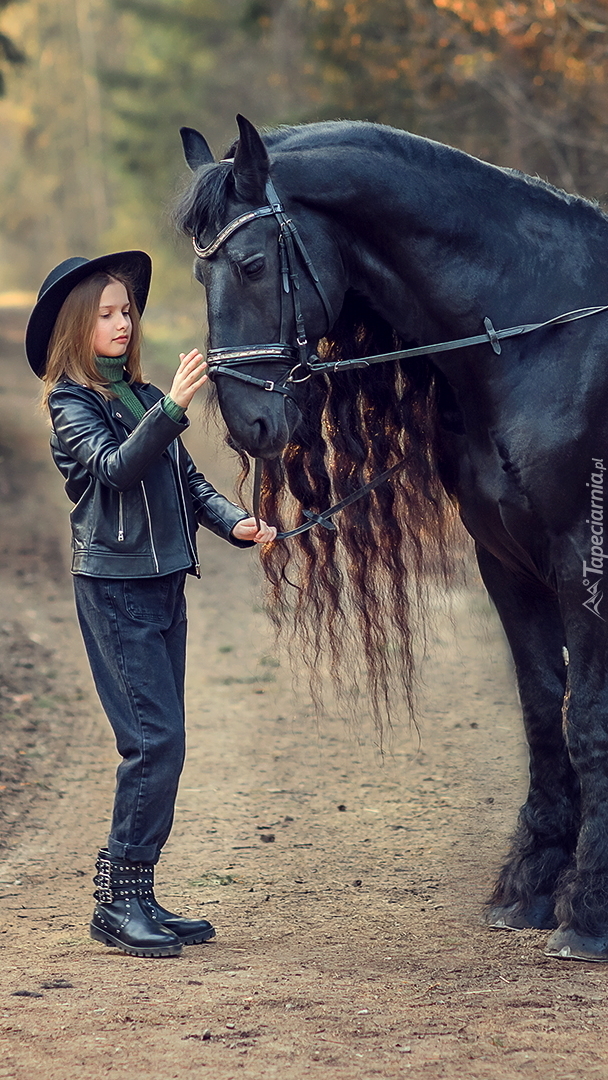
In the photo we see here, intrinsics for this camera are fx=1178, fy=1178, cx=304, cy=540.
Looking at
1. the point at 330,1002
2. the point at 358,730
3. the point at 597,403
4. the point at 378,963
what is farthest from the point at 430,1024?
the point at 358,730

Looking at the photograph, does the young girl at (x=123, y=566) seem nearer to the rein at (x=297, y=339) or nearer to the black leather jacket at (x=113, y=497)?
the black leather jacket at (x=113, y=497)

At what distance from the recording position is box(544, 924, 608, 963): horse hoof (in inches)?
135

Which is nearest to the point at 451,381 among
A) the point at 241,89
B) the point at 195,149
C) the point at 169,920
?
the point at 195,149

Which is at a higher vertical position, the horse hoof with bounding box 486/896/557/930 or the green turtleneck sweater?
the green turtleneck sweater

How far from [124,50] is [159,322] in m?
14.8

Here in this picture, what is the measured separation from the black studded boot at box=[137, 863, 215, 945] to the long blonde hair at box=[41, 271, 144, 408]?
4.80 feet

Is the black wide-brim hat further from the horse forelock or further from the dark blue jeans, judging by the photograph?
the dark blue jeans

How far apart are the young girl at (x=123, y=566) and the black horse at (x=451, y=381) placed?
36 centimetres

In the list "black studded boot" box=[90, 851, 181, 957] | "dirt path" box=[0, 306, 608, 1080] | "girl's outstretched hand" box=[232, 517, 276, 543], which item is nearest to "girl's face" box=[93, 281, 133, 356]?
"girl's outstretched hand" box=[232, 517, 276, 543]

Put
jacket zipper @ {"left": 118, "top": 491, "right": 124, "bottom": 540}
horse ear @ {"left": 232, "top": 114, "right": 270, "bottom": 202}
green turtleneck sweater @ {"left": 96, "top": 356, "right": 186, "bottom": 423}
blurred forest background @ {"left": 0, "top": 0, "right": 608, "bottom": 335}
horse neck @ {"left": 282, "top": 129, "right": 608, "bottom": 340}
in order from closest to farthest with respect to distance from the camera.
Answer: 1. horse ear @ {"left": 232, "top": 114, "right": 270, "bottom": 202}
2. horse neck @ {"left": 282, "top": 129, "right": 608, "bottom": 340}
3. jacket zipper @ {"left": 118, "top": 491, "right": 124, "bottom": 540}
4. green turtleneck sweater @ {"left": 96, "top": 356, "right": 186, "bottom": 423}
5. blurred forest background @ {"left": 0, "top": 0, "right": 608, "bottom": 335}

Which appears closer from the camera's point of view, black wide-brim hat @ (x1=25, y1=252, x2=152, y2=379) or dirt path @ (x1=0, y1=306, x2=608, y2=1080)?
dirt path @ (x1=0, y1=306, x2=608, y2=1080)

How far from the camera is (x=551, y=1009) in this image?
3.02 metres

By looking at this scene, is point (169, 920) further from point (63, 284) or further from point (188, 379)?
point (63, 284)

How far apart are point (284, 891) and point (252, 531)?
1441 millimetres
